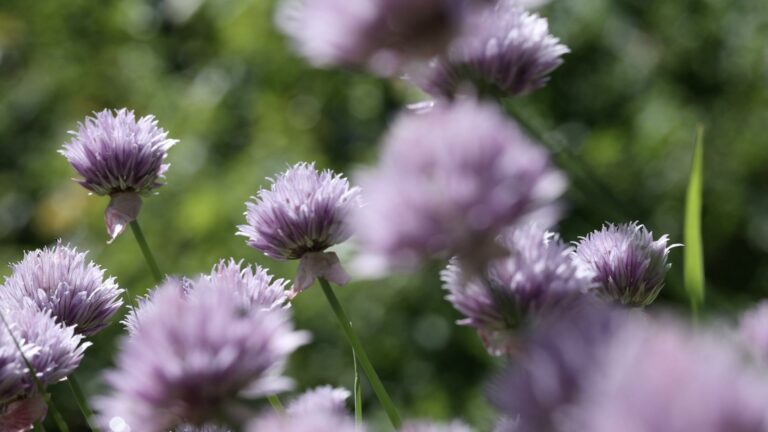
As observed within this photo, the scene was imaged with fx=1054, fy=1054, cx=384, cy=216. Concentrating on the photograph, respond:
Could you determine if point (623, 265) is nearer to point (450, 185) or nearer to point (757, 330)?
point (757, 330)

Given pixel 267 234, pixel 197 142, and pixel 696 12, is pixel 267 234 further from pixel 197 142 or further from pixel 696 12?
pixel 696 12

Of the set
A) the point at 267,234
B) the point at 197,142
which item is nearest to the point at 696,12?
the point at 197,142

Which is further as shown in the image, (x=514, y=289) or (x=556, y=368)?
(x=514, y=289)

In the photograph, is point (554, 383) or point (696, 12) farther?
point (696, 12)

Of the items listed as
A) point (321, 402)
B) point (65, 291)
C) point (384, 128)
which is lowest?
point (321, 402)

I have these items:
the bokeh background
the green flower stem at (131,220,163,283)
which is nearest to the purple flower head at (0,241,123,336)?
the green flower stem at (131,220,163,283)

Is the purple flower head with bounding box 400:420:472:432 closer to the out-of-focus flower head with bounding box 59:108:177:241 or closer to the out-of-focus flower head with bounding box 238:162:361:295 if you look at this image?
the out-of-focus flower head with bounding box 238:162:361:295

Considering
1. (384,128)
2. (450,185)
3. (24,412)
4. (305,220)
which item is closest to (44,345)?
(24,412)
